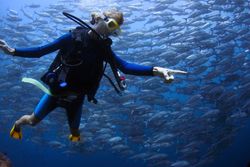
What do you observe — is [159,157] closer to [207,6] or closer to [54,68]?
[207,6]

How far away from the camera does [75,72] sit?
376cm

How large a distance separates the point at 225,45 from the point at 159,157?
5.68 m

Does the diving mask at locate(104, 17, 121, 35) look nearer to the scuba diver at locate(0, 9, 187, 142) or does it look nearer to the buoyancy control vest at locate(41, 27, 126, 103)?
the scuba diver at locate(0, 9, 187, 142)

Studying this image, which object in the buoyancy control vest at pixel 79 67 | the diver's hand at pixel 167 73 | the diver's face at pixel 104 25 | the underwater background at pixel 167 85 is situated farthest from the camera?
the underwater background at pixel 167 85

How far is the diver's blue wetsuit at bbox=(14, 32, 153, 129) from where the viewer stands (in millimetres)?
3787

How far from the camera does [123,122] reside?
52.4ft

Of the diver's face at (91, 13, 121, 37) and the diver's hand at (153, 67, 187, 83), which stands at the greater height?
the diver's face at (91, 13, 121, 37)

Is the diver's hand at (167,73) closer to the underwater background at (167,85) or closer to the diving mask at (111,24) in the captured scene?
the diving mask at (111,24)

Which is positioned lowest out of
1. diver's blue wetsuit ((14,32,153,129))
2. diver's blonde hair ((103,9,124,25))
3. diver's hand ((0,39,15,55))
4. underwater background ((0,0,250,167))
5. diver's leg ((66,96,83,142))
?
underwater background ((0,0,250,167))

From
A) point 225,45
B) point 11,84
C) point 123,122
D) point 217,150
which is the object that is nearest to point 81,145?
point 123,122

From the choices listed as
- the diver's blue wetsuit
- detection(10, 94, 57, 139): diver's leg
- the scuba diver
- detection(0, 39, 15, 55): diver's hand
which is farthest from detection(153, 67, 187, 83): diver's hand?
detection(0, 39, 15, 55): diver's hand

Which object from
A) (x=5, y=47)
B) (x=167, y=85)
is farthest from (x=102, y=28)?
(x=167, y=85)

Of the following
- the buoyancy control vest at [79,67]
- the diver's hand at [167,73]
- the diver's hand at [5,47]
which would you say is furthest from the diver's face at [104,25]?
the diver's hand at [5,47]

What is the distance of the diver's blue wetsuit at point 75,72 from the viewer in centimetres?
379
